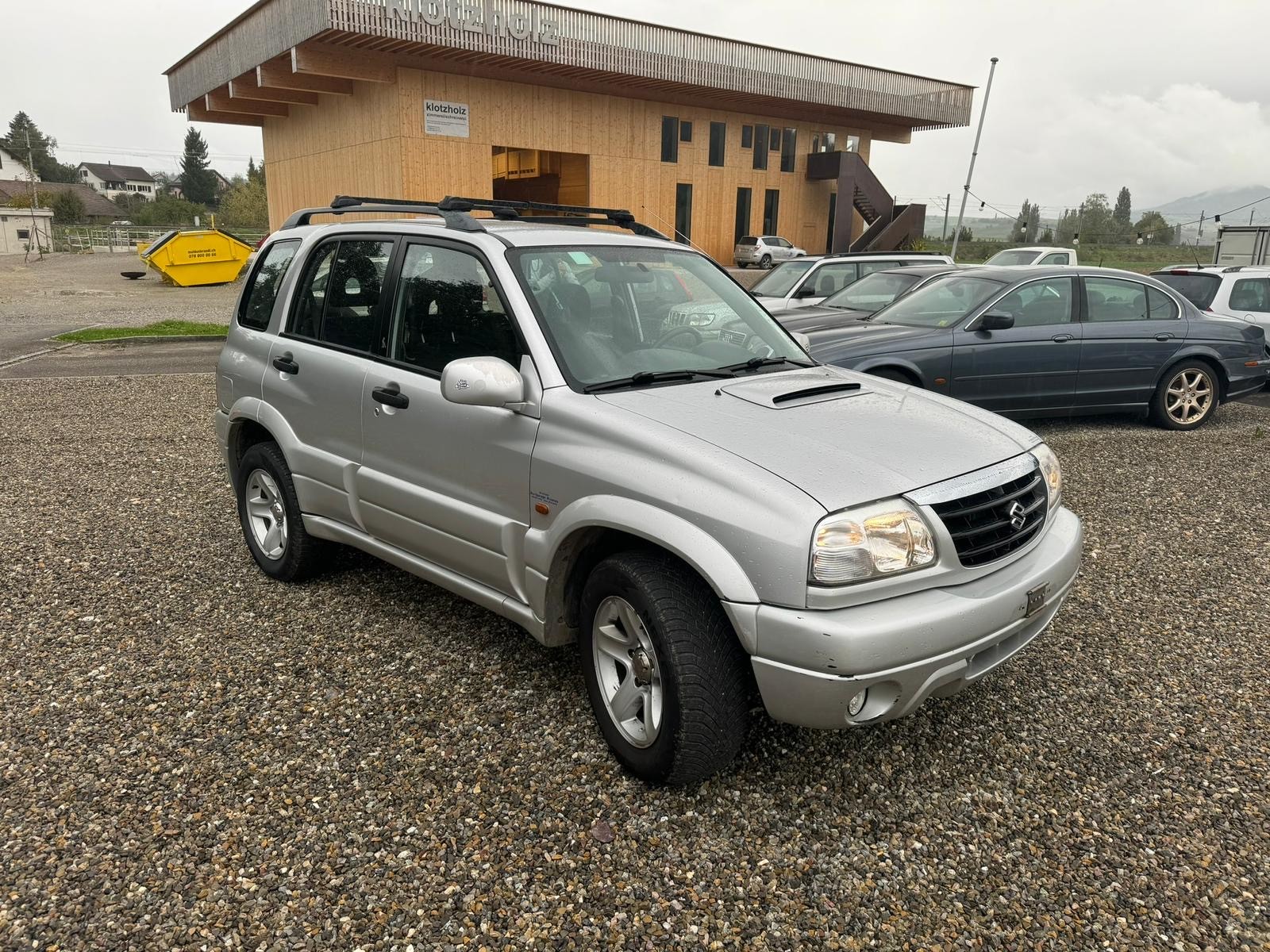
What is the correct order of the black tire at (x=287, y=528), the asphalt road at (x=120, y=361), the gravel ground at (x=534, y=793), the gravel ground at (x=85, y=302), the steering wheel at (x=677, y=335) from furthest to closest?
the gravel ground at (x=85, y=302) → the asphalt road at (x=120, y=361) → the black tire at (x=287, y=528) → the steering wheel at (x=677, y=335) → the gravel ground at (x=534, y=793)

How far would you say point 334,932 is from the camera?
2.49 meters

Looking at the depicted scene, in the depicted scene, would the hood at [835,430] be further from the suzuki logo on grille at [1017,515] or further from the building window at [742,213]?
the building window at [742,213]

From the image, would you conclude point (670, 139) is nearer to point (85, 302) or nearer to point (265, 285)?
point (85, 302)

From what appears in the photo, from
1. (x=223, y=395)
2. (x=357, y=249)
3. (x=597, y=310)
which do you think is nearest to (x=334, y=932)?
(x=597, y=310)

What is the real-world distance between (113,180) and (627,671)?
6233 inches

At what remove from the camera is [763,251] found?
33.5 meters

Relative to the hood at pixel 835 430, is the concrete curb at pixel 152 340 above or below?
below

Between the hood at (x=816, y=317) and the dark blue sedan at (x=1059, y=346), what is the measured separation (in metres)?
0.36

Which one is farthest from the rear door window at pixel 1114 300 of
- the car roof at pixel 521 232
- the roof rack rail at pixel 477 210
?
the car roof at pixel 521 232

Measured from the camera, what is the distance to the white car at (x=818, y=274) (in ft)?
42.8

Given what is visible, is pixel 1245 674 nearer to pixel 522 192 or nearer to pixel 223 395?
pixel 223 395

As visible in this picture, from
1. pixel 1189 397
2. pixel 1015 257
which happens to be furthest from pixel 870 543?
pixel 1015 257

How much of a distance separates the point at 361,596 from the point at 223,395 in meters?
1.37

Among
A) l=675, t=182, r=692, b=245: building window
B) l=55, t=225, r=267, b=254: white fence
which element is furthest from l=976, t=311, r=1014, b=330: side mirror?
l=55, t=225, r=267, b=254: white fence
